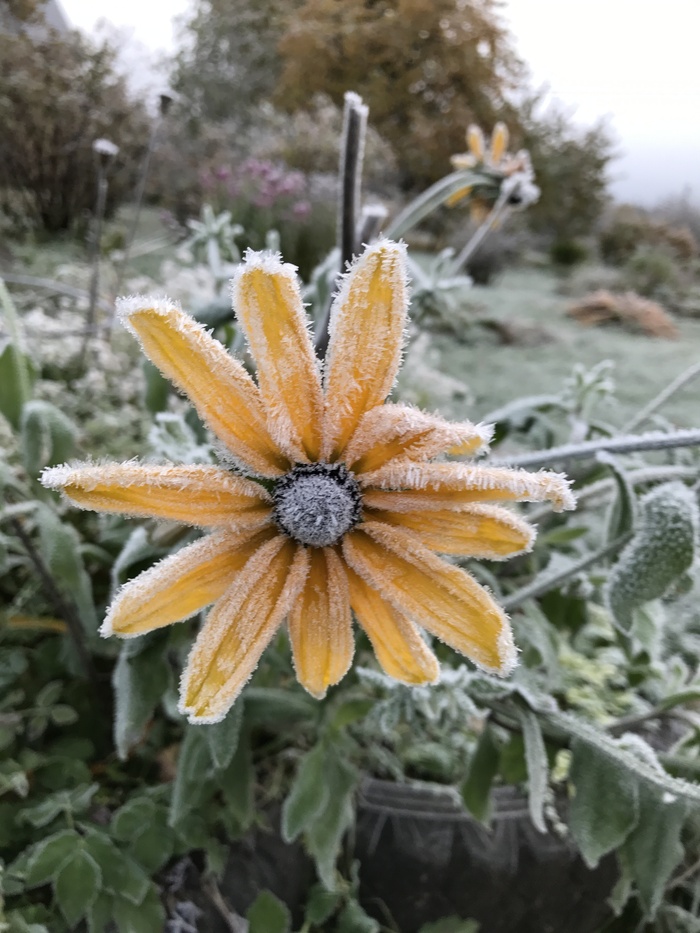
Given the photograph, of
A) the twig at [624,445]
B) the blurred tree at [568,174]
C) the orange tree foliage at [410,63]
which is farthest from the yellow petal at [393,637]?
the blurred tree at [568,174]

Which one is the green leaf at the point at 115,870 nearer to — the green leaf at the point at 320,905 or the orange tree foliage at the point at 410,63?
the green leaf at the point at 320,905

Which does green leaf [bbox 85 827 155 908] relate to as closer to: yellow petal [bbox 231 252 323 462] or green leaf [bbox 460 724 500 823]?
green leaf [bbox 460 724 500 823]

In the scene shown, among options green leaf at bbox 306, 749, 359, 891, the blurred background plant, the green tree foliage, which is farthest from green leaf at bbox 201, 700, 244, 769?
the green tree foliage

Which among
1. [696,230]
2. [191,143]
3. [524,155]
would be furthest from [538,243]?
[524,155]

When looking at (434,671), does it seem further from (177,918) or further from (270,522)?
(177,918)

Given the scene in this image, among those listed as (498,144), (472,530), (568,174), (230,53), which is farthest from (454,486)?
(568,174)

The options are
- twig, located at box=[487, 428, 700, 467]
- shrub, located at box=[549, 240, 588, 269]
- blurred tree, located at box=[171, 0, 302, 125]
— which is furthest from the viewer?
shrub, located at box=[549, 240, 588, 269]

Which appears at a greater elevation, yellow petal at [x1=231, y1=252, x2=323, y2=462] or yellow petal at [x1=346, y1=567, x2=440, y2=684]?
yellow petal at [x1=231, y1=252, x2=323, y2=462]
